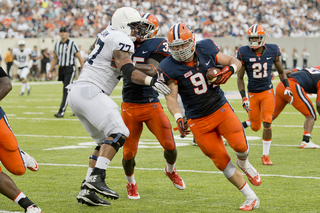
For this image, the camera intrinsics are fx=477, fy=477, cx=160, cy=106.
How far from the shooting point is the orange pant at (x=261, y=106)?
260 inches

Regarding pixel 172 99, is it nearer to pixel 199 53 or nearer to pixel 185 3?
pixel 199 53

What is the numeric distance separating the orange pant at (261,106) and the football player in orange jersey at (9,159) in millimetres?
3587

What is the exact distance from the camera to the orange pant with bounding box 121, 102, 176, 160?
16.0 feet

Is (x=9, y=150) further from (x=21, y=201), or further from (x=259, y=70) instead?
(x=259, y=70)

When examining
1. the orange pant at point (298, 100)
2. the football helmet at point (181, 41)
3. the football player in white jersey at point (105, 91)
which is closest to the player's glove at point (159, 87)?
the football player in white jersey at point (105, 91)

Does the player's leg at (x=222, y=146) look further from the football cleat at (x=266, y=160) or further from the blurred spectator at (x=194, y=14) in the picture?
the blurred spectator at (x=194, y=14)

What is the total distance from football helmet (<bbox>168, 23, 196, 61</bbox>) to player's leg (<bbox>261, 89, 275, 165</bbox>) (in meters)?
2.47

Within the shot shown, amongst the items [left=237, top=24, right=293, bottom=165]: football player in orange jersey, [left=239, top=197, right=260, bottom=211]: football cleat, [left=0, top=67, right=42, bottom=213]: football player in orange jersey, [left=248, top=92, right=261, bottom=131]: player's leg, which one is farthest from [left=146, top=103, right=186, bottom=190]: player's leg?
[left=248, top=92, right=261, bottom=131]: player's leg

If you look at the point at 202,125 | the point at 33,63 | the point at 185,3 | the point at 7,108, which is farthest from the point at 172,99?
the point at 185,3

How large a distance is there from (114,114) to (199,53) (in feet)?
3.27

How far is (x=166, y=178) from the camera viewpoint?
557 centimetres

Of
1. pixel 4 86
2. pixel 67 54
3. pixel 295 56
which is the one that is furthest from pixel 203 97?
pixel 295 56

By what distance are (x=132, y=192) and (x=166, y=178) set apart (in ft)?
2.93

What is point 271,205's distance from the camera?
4297 millimetres
